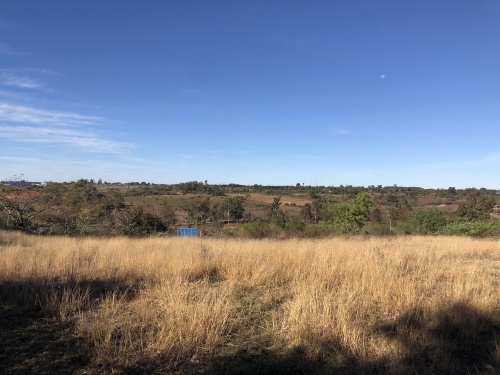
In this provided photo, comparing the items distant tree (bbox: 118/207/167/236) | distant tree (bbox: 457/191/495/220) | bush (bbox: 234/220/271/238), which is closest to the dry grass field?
bush (bbox: 234/220/271/238)

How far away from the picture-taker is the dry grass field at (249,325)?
11.4ft

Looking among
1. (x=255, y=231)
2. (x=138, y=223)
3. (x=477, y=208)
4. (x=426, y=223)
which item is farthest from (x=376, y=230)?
(x=477, y=208)

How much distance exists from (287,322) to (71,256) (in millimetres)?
6062

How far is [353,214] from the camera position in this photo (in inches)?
975

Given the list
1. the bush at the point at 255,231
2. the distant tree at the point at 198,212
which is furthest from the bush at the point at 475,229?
the distant tree at the point at 198,212

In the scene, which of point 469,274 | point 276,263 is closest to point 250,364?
point 276,263

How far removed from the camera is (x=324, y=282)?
5.95m

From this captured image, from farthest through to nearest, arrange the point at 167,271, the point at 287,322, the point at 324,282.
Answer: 1. the point at 167,271
2. the point at 324,282
3. the point at 287,322

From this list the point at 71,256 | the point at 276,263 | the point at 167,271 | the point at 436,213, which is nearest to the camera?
the point at 167,271

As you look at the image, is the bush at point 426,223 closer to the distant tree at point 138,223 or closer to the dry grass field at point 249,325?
the distant tree at point 138,223

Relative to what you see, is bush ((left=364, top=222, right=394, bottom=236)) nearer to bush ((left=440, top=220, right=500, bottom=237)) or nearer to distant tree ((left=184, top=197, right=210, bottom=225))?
bush ((left=440, top=220, right=500, bottom=237))

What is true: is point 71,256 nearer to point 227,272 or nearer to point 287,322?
point 227,272

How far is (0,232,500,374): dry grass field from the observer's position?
137 inches

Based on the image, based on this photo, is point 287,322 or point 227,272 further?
point 227,272
